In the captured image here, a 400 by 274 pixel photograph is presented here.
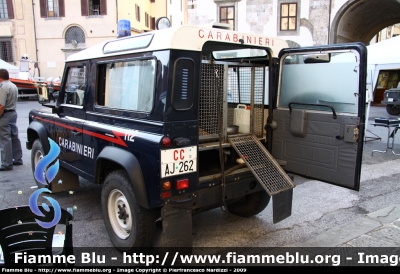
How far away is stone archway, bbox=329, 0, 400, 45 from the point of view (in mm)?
18938

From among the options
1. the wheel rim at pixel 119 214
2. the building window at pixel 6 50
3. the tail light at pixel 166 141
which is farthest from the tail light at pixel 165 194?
the building window at pixel 6 50

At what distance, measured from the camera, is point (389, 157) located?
7.81 metres

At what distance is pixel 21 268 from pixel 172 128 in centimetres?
163

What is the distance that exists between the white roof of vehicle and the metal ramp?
1.05 meters

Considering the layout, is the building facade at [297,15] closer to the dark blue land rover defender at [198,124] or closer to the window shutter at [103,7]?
the window shutter at [103,7]

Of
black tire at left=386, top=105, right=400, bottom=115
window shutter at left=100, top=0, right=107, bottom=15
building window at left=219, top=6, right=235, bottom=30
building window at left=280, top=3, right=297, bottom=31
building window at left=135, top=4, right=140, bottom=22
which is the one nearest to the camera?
black tire at left=386, top=105, right=400, bottom=115

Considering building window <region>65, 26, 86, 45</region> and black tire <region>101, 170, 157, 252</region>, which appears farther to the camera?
building window <region>65, 26, 86, 45</region>

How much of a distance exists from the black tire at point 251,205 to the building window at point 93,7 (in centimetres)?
2532

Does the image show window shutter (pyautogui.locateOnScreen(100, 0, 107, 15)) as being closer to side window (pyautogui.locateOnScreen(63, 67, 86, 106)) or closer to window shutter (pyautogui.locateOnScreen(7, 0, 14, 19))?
window shutter (pyautogui.locateOnScreen(7, 0, 14, 19))

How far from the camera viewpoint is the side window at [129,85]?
124 inches

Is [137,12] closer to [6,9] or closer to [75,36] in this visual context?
[75,36]

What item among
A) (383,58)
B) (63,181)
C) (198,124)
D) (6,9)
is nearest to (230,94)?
(198,124)

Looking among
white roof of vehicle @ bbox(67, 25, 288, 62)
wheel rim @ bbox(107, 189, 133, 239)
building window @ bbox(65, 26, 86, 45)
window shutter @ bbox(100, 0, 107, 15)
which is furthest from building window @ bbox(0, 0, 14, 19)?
wheel rim @ bbox(107, 189, 133, 239)

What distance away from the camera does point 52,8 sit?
26.6m
